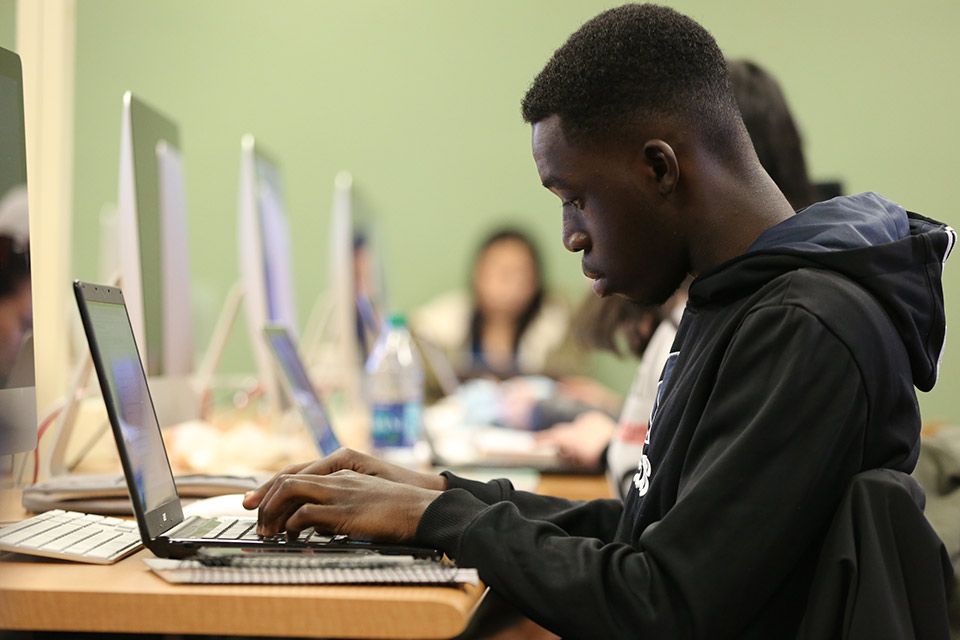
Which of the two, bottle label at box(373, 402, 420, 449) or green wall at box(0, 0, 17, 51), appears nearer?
green wall at box(0, 0, 17, 51)

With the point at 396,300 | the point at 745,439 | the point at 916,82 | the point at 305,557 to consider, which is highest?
the point at 916,82

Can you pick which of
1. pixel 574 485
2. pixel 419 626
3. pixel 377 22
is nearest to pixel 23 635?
pixel 419 626

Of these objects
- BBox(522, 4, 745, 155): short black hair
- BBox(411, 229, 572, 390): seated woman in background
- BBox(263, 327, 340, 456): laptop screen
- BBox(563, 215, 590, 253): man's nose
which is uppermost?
BBox(522, 4, 745, 155): short black hair

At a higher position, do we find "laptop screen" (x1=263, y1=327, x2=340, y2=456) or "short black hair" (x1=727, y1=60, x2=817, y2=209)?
"short black hair" (x1=727, y1=60, x2=817, y2=209)

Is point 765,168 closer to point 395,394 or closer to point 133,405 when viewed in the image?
point 395,394

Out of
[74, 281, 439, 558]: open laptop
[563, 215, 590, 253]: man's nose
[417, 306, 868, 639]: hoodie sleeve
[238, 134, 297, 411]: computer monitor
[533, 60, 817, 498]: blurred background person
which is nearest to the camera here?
[417, 306, 868, 639]: hoodie sleeve

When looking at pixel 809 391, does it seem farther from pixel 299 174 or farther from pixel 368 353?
pixel 299 174

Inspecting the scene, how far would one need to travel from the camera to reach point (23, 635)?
0.93 meters

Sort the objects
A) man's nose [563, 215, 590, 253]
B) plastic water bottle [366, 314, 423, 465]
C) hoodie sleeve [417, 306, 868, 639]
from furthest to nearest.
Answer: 1. plastic water bottle [366, 314, 423, 465]
2. man's nose [563, 215, 590, 253]
3. hoodie sleeve [417, 306, 868, 639]

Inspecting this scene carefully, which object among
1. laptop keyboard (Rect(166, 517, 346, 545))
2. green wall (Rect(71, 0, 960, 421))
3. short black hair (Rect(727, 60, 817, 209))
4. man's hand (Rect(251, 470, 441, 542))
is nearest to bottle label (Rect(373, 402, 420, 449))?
short black hair (Rect(727, 60, 817, 209))

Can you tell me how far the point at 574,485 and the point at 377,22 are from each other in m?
3.77

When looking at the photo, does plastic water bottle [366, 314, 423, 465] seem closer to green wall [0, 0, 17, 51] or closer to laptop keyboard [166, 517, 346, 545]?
laptop keyboard [166, 517, 346, 545]

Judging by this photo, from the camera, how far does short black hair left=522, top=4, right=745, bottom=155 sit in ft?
3.17

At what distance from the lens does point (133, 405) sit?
3.22 feet
